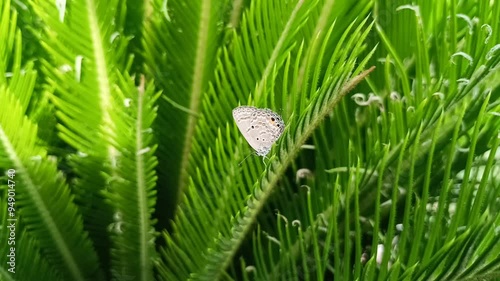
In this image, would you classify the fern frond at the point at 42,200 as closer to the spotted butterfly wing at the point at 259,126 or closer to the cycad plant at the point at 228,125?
the cycad plant at the point at 228,125

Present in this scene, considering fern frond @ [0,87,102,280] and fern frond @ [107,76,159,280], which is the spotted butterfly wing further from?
fern frond @ [0,87,102,280]

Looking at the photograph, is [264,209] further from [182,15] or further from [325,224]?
[182,15]

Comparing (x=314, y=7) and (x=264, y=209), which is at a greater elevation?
(x=314, y=7)

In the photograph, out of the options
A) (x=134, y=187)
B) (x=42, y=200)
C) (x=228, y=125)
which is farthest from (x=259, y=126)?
(x=42, y=200)

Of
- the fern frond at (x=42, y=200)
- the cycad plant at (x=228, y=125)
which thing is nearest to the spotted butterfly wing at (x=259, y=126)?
the cycad plant at (x=228, y=125)

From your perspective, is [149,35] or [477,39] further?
[149,35]

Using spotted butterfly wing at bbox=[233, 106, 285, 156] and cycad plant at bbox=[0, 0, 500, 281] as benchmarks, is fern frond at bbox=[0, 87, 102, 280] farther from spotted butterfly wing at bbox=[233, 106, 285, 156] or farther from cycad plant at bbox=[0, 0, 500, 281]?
spotted butterfly wing at bbox=[233, 106, 285, 156]

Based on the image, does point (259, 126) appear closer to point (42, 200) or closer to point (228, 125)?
point (228, 125)

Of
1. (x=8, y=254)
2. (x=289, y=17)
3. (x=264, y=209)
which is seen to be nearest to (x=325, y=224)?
(x=264, y=209)

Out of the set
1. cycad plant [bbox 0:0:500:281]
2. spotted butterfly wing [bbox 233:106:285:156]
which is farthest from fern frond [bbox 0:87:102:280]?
spotted butterfly wing [bbox 233:106:285:156]
